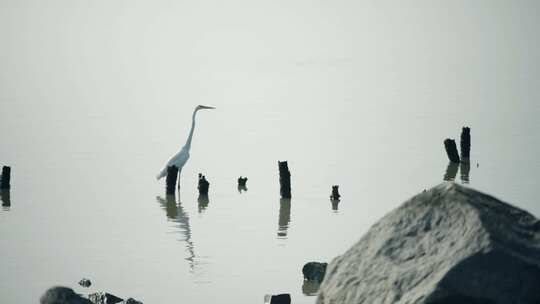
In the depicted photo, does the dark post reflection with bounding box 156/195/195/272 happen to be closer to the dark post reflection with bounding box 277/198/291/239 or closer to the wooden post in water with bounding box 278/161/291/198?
the dark post reflection with bounding box 277/198/291/239

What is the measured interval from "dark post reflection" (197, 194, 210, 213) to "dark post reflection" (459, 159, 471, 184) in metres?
8.87

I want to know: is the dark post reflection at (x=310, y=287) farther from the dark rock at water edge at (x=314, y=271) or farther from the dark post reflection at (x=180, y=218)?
Answer: the dark post reflection at (x=180, y=218)

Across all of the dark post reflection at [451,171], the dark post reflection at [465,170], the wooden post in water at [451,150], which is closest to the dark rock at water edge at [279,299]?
the dark post reflection at [465,170]

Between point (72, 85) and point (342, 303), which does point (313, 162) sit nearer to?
point (342, 303)

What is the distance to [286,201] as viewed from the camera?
31828mm

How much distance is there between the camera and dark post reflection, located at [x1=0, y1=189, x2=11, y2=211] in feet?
102

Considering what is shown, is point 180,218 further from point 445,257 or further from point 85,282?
point 445,257

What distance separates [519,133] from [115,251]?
33332 millimetres

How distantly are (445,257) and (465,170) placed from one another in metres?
27.3

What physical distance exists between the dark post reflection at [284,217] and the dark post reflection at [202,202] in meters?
2.20

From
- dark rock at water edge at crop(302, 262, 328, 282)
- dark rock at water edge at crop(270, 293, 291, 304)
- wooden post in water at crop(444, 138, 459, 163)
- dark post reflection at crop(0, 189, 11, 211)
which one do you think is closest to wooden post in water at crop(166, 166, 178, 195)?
dark post reflection at crop(0, 189, 11, 211)

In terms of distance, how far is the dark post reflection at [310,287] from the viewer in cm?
1941

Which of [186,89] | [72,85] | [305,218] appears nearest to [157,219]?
[305,218]

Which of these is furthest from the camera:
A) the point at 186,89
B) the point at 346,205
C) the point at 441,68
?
the point at 441,68
